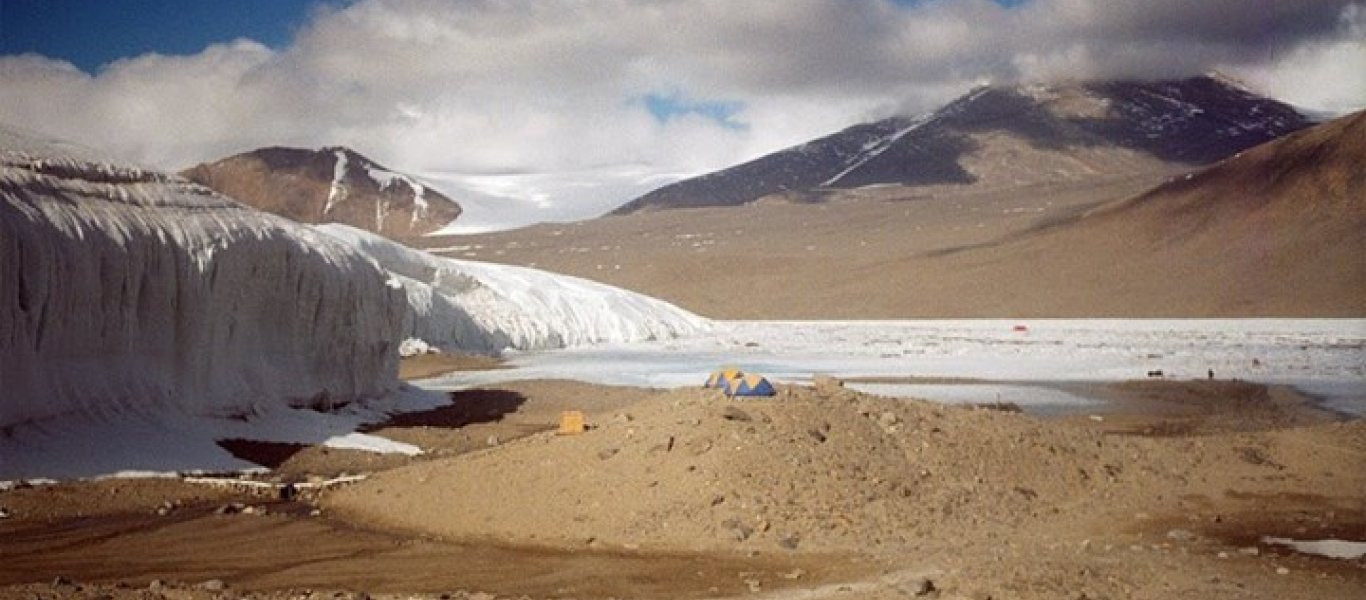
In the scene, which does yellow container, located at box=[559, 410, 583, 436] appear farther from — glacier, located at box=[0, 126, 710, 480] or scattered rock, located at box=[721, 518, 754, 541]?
glacier, located at box=[0, 126, 710, 480]

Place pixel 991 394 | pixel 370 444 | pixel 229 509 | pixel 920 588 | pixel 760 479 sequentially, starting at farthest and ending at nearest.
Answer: pixel 991 394, pixel 370 444, pixel 229 509, pixel 760 479, pixel 920 588

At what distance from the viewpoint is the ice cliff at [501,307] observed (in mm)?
47156

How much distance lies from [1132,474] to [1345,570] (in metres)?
4.42

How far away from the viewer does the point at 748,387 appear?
15.5 meters

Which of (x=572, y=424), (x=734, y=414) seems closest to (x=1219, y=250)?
(x=572, y=424)

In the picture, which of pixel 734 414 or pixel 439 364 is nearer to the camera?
pixel 734 414

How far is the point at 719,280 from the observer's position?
114m

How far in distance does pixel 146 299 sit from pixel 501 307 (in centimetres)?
3517

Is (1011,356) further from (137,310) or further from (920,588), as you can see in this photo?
(920,588)

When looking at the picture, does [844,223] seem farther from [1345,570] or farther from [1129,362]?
[1345,570]

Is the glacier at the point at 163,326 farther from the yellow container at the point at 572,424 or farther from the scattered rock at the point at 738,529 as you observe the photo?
the scattered rock at the point at 738,529

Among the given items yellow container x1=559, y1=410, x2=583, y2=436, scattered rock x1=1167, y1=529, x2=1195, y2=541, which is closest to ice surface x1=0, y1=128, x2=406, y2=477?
yellow container x1=559, y1=410, x2=583, y2=436

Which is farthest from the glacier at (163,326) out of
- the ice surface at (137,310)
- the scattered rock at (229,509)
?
the scattered rock at (229,509)

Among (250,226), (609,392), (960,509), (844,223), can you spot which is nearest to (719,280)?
(844,223)
